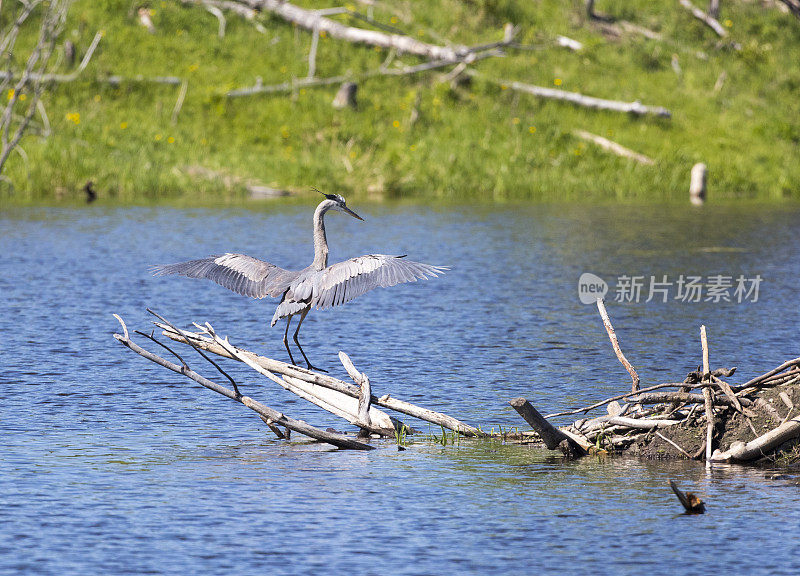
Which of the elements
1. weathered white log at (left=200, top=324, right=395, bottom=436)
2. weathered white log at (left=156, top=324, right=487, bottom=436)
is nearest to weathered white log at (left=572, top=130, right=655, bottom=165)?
weathered white log at (left=156, top=324, right=487, bottom=436)

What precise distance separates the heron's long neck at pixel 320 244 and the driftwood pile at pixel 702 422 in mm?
2367

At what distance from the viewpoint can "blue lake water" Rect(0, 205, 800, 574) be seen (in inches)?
272

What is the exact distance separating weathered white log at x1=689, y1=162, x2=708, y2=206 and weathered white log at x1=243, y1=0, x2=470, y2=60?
743cm

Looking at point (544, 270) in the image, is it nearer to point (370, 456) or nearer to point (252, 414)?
point (252, 414)

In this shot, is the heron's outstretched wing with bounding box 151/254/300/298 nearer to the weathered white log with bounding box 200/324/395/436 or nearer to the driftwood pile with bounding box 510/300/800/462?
the weathered white log with bounding box 200/324/395/436

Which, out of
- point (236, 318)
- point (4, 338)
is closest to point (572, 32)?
point (236, 318)

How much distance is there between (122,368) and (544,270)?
9215 millimetres

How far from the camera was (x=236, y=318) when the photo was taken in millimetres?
15883

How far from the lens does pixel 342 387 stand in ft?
30.5

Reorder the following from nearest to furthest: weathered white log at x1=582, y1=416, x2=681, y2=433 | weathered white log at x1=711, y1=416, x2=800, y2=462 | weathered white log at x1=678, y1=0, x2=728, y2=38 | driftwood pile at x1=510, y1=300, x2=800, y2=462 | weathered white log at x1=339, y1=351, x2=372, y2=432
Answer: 1. weathered white log at x1=711, y1=416, x2=800, y2=462
2. driftwood pile at x1=510, y1=300, x2=800, y2=462
3. weathered white log at x1=582, y1=416, x2=681, y2=433
4. weathered white log at x1=339, y1=351, x2=372, y2=432
5. weathered white log at x1=678, y1=0, x2=728, y2=38

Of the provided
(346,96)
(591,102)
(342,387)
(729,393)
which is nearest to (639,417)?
(729,393)

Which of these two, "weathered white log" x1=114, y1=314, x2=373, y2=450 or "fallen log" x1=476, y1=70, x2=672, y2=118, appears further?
"fallen log" x1=476, y1=70, x2=672, y2=118

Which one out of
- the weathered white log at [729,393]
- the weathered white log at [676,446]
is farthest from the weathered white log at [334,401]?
the weathered white log at [729,393]

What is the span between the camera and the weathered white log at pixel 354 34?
3516 cm
